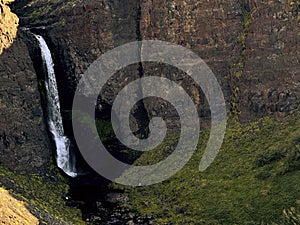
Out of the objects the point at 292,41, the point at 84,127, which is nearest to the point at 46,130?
the point at 84,127

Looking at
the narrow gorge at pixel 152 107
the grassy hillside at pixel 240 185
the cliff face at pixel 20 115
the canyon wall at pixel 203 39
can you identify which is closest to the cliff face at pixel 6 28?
the narrow gorge at pixel 152 107

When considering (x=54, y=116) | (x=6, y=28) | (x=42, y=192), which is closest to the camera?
(x=42, y=192)

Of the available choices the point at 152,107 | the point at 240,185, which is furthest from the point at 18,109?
the point at 240,185

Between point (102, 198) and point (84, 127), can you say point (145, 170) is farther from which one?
point (84, 127)

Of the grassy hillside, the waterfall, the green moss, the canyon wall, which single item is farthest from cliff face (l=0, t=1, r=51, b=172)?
the grassy hillside

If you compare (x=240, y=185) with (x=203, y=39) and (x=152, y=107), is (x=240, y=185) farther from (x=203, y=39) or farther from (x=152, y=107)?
(x=203, y=39)
